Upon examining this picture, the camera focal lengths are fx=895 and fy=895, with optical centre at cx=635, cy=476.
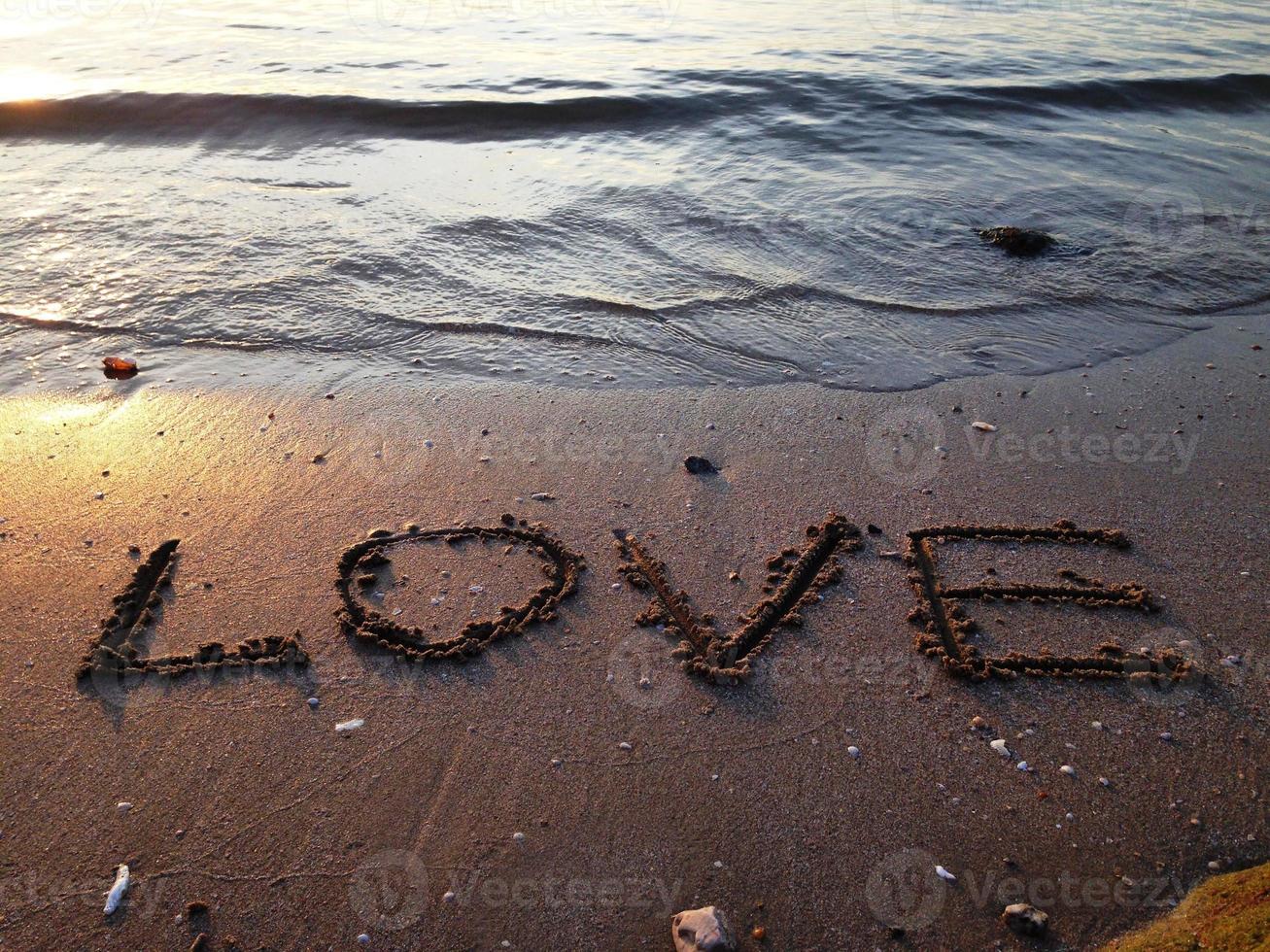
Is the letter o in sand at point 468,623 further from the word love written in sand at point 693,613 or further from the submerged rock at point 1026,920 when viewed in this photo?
the submerged rock at point 1026,920

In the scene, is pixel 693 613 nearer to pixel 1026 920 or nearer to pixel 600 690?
pixel 600 690

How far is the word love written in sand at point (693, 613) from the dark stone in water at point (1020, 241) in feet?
11.5

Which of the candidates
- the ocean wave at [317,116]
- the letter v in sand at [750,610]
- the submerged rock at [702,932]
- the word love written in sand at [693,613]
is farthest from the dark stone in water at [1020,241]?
the submerged rock at [702,932]

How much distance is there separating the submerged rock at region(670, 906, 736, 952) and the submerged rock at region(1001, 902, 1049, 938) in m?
0.68

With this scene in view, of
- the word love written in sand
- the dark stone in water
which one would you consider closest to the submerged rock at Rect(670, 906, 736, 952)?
the word love written in sand

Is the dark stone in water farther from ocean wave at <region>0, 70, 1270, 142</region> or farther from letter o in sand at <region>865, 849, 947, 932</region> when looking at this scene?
letter o in sand at <region>865, 849, 947, 932</region>

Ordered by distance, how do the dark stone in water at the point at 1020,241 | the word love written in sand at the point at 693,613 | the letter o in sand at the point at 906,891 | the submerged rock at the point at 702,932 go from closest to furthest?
the submerged rock at the point at 702,932, the letter o in sand at the point at 906,891, the word love written in sand at the point at 693,613, the dark stone in water at the point at 1020,241

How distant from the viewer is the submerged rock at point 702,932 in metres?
2.09

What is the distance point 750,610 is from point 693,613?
20 centimetres

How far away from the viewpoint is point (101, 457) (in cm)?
389

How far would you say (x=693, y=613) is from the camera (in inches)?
123

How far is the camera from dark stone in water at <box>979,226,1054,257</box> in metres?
6.34

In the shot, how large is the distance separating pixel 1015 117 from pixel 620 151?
183 inches

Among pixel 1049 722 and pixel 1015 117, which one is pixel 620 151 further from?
pixel 1049 722
